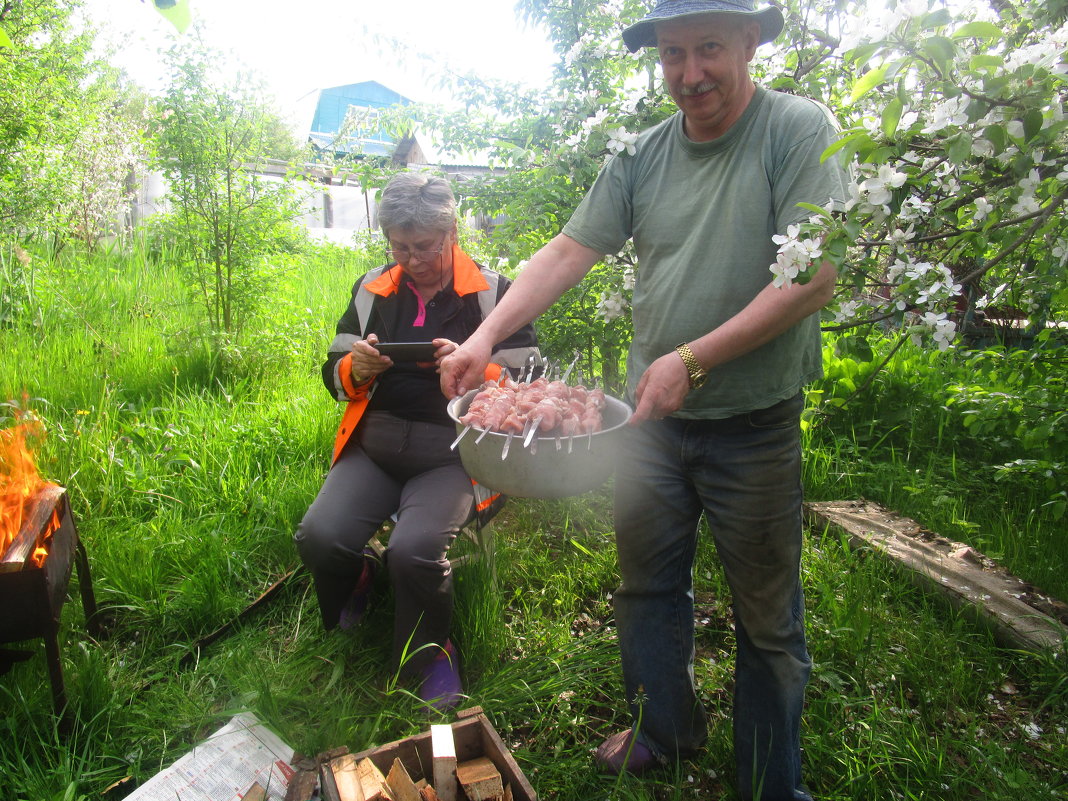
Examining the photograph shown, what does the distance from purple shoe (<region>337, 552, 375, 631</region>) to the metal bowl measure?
1430mm

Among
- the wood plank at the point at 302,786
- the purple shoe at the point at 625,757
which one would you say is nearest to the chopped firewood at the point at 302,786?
the wood plank at the point at 302,786

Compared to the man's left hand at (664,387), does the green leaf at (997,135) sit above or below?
above

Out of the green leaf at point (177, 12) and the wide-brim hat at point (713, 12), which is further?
the wide-brim hat at point (713, 12)

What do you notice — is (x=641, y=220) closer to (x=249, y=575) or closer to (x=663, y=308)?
(x=663, y=308)

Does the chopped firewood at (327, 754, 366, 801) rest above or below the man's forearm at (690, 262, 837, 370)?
below

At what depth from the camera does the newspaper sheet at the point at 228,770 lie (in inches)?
83.5

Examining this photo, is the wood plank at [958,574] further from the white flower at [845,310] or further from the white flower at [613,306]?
the white flower at [613,306]

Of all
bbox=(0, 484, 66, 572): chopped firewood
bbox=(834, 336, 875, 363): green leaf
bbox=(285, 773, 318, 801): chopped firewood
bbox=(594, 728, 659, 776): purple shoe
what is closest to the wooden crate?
bbox=(285, 773, 318, 801): chopped firewood

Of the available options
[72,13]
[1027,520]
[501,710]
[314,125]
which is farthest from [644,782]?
[314,125]

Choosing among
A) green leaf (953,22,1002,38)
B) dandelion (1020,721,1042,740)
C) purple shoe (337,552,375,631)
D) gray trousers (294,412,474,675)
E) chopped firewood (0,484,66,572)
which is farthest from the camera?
purple shoe (337,552,375,631)

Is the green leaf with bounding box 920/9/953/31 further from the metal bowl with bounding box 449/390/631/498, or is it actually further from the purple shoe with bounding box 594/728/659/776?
the purple shoe with bounding box 594/728/659/776

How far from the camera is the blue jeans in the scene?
211 centimetres

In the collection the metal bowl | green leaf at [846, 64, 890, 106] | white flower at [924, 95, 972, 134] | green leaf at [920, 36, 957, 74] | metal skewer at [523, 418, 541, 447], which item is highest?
green leaf at [920, 36, 957, 74]

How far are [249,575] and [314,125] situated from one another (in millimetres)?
39021
